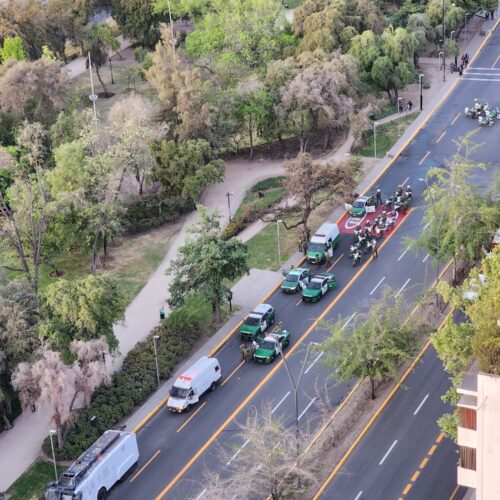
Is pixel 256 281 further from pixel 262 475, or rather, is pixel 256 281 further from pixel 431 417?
pixel 262 475

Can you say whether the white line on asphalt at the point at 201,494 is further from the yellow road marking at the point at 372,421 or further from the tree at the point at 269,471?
the yellow road marking at the point at 372,421

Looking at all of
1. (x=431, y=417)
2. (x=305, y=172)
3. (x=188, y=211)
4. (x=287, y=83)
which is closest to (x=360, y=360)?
(x=431, y=417)

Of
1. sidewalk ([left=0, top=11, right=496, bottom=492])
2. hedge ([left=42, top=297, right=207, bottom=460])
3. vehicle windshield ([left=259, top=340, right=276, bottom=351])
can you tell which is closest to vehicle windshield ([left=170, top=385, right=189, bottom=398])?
sidewalk ([left=0, top=11, right=496, bottom=492])

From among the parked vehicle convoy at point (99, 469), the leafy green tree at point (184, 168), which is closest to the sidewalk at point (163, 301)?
the leafy green tree at point (184, 168)

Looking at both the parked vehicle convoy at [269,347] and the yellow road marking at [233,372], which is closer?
the yellow road marking at [233,372]

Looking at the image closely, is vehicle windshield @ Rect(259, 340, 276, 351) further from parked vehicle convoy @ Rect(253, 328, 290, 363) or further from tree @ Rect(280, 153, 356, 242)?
tree @ Rect(280, 153, 356, 242)

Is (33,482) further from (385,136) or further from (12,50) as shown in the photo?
(12,50)

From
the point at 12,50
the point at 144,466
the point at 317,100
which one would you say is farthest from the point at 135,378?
the point at 12,50
